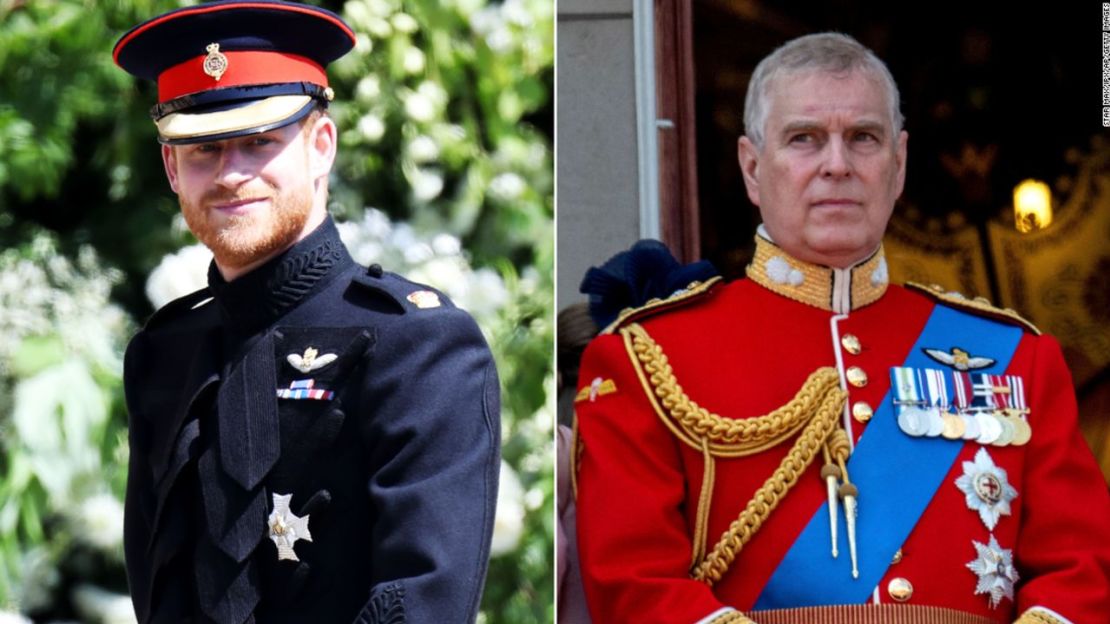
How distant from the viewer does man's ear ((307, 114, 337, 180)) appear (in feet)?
11.3

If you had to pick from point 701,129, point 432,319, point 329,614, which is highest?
point 701,129

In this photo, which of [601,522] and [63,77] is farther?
[63,77]

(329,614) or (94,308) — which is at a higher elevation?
(94,308)

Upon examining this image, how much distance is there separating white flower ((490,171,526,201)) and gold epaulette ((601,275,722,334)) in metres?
0.39

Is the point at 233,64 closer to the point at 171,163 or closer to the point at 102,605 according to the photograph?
the point at 171,163

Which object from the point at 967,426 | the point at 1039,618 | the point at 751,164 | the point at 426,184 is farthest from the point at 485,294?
the point at 1039,618

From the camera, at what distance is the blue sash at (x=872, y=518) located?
3.41 meters

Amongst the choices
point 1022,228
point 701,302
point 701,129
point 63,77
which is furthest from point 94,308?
point 1022,228

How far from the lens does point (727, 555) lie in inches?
135

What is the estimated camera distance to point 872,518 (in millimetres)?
3457

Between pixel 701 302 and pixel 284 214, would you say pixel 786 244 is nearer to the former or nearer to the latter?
pixel 701 302

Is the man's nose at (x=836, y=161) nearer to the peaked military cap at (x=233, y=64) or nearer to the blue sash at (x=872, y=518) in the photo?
the blue sash at (x=872, y=518)

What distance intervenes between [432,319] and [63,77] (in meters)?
0.90

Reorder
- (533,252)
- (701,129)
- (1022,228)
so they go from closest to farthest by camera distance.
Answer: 1. (533,252)
2. (701,129)
3. (1022,228)
